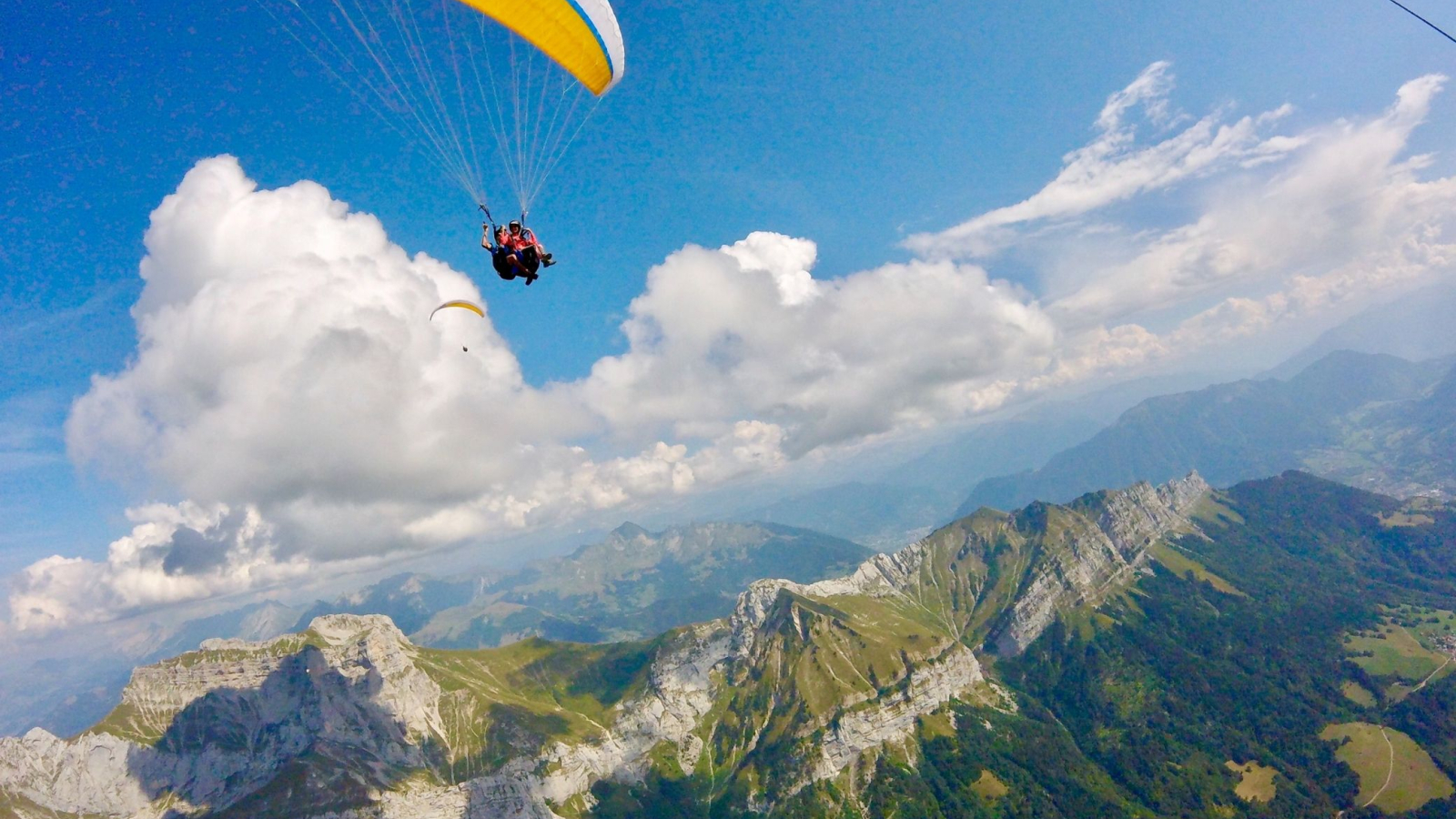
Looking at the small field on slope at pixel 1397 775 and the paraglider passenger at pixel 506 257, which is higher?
the paraglider passenger at pixel 506 257

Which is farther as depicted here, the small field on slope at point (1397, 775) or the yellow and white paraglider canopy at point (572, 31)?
the small field on slope at point (1397, 775)

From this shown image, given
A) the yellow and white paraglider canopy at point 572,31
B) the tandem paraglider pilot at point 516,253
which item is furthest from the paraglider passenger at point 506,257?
the yellow and white paraglider canopy at point 572,31

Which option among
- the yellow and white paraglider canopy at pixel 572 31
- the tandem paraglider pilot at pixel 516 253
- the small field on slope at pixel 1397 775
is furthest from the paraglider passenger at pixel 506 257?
the small field on slope at pixel 1397 775

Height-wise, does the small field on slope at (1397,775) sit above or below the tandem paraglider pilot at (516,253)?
below

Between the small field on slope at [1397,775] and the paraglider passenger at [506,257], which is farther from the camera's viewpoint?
the small field on slope at [1397,775]

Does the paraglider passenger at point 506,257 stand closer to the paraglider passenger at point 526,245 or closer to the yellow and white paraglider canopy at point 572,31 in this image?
the paraglider passenger at point 526,245

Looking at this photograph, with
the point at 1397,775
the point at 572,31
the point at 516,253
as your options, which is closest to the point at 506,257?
the point at 516,253

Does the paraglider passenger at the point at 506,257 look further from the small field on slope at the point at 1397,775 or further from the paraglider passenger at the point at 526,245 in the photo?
the small field on slope at the point at 1397,775

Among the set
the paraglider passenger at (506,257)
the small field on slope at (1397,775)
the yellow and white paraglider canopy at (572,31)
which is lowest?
the small field on slope at (1397,775)

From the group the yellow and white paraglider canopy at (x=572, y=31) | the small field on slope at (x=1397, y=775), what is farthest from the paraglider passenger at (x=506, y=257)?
the small field on slope at (x=1397, y=775)

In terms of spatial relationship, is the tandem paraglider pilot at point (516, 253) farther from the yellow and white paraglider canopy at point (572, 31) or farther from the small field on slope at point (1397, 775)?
the small field on slope at point (1397, 775)
